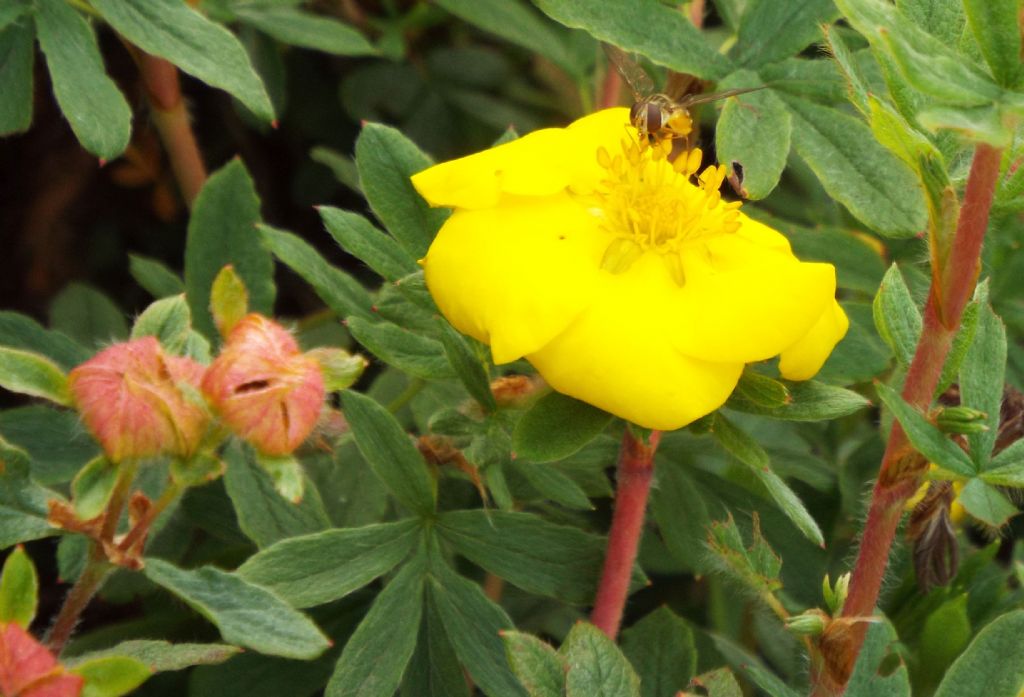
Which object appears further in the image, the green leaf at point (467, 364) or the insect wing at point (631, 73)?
the insect wing at point (631, 73)

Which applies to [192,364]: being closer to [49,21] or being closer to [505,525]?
[505,525]

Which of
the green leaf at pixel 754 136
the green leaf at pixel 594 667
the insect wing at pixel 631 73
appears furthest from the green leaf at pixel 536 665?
the insect wing at pixel 631 73

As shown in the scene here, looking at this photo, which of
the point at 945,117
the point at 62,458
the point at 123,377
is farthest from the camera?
the point at 62,458

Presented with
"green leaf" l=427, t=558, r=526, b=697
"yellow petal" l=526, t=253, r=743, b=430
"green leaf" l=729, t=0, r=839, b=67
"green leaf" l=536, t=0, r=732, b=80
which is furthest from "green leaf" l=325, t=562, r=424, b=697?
"green leaf" l=729, t=0, r=839, b=67

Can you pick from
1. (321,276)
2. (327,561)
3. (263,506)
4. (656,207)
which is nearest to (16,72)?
(321,276)

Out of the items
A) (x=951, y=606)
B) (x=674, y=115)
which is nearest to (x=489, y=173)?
(x=674, y=115)

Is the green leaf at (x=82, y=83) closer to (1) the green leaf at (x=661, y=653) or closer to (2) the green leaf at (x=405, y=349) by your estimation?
(2) the green leaf at (x=405, y=349)
